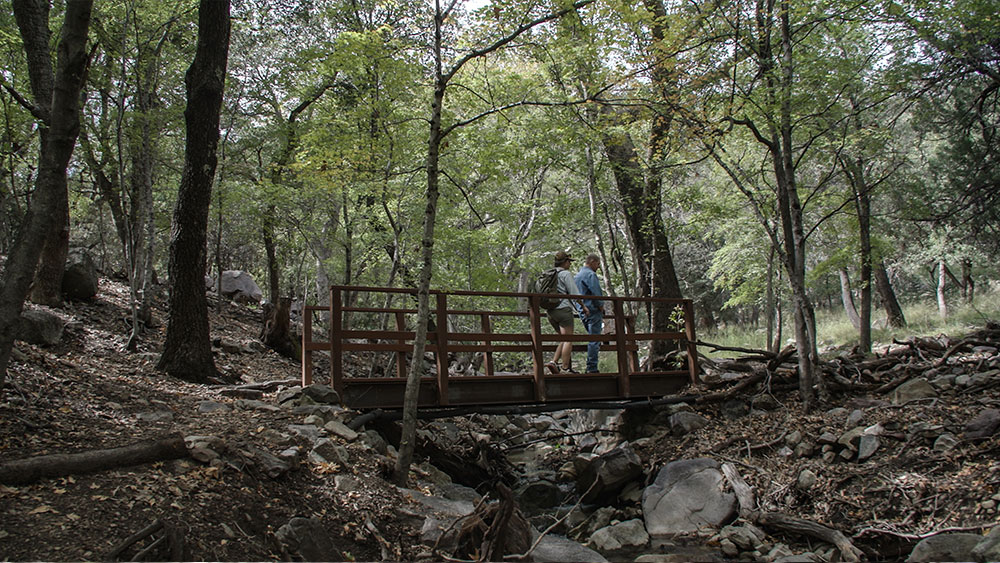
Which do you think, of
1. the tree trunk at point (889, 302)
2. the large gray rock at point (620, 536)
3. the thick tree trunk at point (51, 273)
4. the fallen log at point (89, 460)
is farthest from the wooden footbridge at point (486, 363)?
the tree trunk at point (889, 302)

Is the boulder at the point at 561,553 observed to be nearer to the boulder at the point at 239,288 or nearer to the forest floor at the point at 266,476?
the forest floor at the point at 266,476

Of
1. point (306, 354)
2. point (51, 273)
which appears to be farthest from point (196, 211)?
point (51, 273)

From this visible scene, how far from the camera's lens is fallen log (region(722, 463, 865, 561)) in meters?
5.04

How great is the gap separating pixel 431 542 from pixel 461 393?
12.7ft

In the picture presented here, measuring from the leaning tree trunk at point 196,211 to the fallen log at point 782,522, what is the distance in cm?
711

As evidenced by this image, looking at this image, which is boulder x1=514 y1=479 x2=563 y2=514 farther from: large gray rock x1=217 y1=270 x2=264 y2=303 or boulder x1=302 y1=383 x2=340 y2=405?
large gray rock x1=217 y1=270 x2=264 y2=303

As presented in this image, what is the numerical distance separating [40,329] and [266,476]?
5.11 meters

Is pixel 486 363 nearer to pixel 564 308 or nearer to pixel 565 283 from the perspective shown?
pixel 564 308

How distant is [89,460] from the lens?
12.0 ft

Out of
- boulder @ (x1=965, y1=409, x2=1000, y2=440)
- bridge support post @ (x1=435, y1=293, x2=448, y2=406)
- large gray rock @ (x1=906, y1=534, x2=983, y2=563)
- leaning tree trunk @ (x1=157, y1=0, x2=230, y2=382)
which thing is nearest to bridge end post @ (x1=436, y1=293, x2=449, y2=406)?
bridge support post @ (x1=435, y1=293, x2=448, y2=406)

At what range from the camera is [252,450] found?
186 inches

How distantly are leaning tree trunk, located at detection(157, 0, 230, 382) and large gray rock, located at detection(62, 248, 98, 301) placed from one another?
3.86m

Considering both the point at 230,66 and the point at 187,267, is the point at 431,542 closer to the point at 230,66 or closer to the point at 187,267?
the point at 187,267

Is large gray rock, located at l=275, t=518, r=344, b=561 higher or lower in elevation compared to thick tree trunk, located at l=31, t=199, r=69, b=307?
lower
